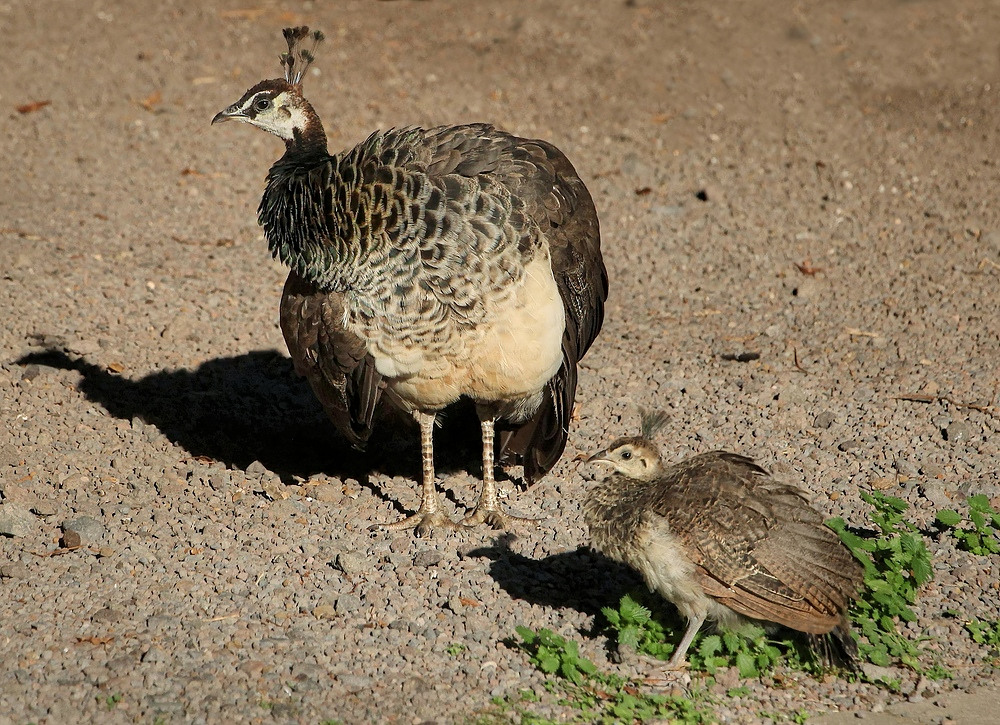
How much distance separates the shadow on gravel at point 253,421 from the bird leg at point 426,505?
1.24 ft

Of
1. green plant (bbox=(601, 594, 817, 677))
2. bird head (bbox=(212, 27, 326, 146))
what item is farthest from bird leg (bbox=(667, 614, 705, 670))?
bird head (bbox=(212, 27, 326, 146))

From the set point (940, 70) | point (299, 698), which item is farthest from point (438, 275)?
point (940, 70)

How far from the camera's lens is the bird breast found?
476 cm

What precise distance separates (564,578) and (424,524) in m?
0.73

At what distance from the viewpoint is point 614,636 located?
425cm

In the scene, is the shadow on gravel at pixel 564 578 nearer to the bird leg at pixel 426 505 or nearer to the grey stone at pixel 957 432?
the bird leg at pixel 426 505

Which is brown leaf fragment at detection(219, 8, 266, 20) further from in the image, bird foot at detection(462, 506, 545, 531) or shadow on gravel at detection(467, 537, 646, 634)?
shadow on gravel at detection(467, 537, 646, 634)

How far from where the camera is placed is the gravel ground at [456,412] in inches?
164

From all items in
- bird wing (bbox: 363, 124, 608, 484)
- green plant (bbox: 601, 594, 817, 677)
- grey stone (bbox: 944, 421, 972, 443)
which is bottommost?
green plant (bbox: 601, 594, 817, 677)

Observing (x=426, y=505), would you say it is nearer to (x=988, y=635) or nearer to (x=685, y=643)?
(x=685, y=643)

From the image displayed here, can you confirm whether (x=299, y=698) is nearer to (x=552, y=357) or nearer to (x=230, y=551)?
(x=230, y=551)

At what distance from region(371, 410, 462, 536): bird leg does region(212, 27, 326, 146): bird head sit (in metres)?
1.41

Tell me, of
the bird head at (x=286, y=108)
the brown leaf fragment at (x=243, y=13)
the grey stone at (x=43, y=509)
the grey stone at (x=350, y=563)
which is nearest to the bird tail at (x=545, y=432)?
the grey stone at (x=350, y=563)

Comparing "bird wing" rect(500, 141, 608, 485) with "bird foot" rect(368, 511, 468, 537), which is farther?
"bird foot" rect(368, 511, 468, 537)
